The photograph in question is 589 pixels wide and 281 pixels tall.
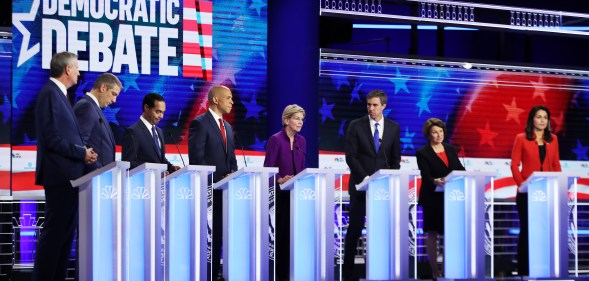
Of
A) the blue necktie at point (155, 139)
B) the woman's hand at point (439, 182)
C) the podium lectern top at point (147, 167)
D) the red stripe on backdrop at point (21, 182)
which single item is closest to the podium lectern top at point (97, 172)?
the podium lectern top at point (147, 167)

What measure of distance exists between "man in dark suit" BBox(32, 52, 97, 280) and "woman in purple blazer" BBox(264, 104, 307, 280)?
183 centimetres

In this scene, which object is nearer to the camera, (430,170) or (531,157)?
(430,170)

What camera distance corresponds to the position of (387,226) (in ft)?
21.7

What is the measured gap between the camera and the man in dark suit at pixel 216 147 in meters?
6.77

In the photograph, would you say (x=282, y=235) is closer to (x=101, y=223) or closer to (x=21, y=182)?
(x=101, y=223)

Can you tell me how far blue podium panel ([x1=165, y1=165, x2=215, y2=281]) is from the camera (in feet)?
19.9

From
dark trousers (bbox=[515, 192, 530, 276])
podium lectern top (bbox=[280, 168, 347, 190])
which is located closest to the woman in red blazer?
dark trousers (bbox=[515, 192, 530, 276])

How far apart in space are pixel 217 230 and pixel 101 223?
5.25ft

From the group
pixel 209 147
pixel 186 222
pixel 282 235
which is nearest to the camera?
pixel 186 222

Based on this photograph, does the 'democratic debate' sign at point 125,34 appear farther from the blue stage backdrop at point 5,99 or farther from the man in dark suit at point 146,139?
the man in dark suit at point 146,139

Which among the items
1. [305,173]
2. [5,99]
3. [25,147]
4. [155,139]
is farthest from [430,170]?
[5,99]

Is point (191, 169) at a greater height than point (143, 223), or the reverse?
point (191, 169)

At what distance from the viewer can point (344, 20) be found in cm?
951

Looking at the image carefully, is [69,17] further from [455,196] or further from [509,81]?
[509,81]
